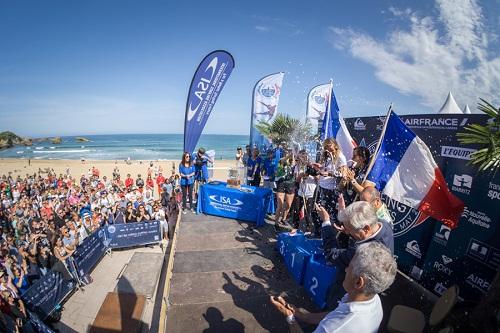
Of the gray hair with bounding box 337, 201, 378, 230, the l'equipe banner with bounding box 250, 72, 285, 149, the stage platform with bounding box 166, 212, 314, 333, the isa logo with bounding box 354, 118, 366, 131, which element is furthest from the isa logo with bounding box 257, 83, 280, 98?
the gray hair with bounding box 337, 201, 378, 230

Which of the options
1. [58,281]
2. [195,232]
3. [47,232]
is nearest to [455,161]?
[195,232]

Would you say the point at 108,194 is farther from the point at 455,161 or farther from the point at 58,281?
the point at 455,161

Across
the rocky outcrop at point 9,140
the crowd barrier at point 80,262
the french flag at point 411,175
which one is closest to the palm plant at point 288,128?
the crowd barrier at point 80,262

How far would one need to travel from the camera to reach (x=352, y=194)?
16.4 feet

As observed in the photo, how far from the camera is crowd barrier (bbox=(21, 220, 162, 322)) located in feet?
21.3

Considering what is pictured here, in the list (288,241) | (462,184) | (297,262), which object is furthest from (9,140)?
(462,184)

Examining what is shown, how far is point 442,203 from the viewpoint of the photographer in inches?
158

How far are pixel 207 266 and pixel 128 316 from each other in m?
3.20

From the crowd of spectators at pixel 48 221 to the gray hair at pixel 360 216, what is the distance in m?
7.11

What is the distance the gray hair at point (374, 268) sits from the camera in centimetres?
173

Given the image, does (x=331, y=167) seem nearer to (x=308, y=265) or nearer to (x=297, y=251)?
(x=297, y=251)

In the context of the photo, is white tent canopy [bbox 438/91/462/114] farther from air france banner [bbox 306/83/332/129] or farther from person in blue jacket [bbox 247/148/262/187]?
air france banner [bbox 306/83/332/129]

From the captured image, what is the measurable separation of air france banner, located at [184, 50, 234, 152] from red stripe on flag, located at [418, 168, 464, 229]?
310 inches

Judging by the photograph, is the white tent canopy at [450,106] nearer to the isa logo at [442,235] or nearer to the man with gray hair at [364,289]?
the isa logo at [442,235]
